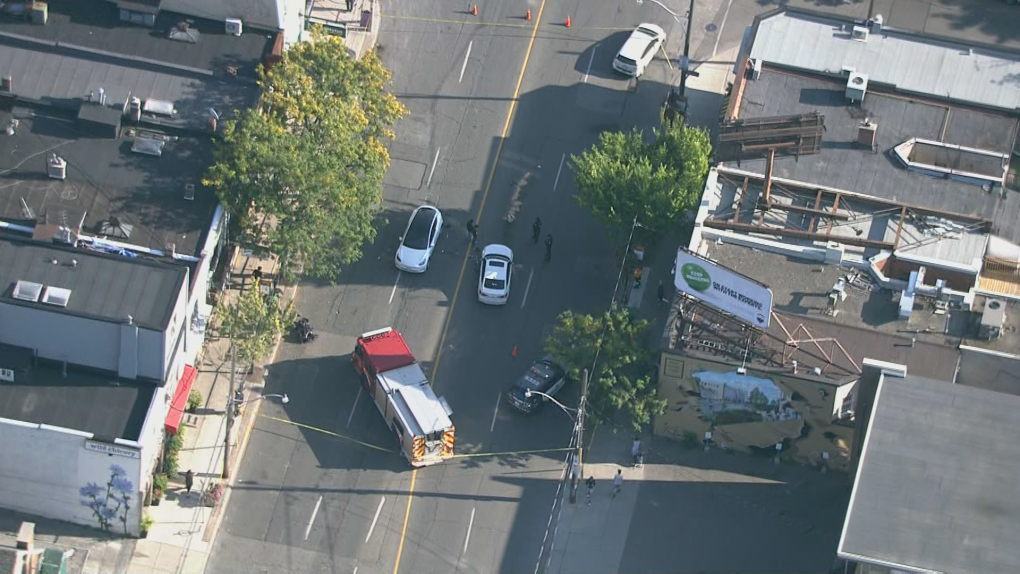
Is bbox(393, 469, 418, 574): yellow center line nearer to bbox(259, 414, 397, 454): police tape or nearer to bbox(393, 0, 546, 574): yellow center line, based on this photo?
bbox(393, 0, 546, 574): yellow center line

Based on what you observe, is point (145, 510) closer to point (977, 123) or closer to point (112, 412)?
point (112, 412)

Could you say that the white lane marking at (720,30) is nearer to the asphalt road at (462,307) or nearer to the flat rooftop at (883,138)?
the asphalt road at (462,307)

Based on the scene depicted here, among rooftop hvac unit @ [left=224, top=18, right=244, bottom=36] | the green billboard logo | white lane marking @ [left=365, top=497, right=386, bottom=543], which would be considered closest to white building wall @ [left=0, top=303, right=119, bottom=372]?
white lane marking @ [left=365, top=497, right=386, bottom=543]

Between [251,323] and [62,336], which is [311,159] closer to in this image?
[251,323]

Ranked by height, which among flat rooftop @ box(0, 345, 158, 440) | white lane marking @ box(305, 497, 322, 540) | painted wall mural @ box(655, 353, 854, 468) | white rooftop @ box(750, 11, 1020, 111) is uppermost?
white rooftop @ box(750, 11, 1020, 111)

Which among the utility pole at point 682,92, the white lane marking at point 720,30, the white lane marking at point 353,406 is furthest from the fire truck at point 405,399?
the white lane marking at point 720,30

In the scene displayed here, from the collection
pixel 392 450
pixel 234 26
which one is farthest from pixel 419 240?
pixel 234 26
